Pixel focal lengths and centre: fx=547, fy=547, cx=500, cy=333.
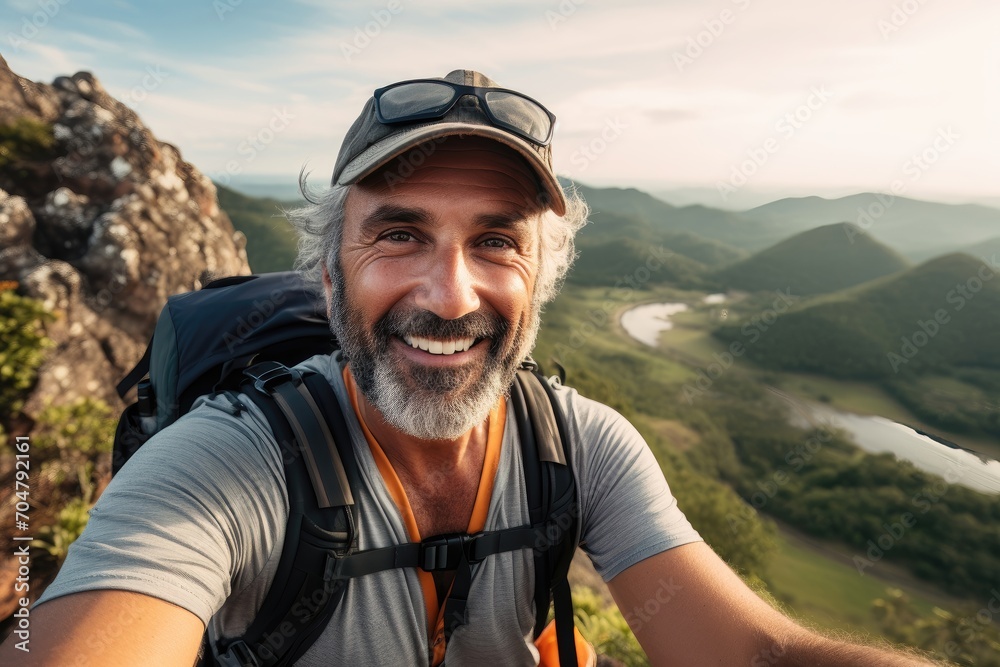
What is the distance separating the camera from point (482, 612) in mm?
1979

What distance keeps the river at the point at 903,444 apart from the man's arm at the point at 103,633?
53691 mm

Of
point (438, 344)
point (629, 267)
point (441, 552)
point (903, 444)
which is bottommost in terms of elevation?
point (903, 444)

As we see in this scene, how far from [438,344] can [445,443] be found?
1.41ft

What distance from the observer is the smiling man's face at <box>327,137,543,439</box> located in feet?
6.55

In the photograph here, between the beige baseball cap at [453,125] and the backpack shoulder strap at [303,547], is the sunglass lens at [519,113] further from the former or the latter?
the backpack shoulder strap at [303,547]

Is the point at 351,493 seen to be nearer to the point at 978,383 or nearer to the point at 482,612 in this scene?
the point at 482,612

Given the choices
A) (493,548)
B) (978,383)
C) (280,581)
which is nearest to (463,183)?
(493,548)

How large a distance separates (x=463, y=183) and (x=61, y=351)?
828cm

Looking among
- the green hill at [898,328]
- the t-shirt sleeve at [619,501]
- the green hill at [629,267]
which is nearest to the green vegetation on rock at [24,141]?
the t-shirt sleeve at [619,501]

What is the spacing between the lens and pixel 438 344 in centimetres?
204

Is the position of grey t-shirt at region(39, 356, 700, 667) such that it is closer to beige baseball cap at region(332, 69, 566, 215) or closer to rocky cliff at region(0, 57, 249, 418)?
beige baseball cap at region(332, 69, 566, 215)

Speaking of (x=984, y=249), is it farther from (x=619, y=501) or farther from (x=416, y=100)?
(x=416, y=100)

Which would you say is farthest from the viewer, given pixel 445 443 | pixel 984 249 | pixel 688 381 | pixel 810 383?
pixel 984 249

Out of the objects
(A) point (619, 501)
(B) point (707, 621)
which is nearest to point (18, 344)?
(A) point (619, 501)
